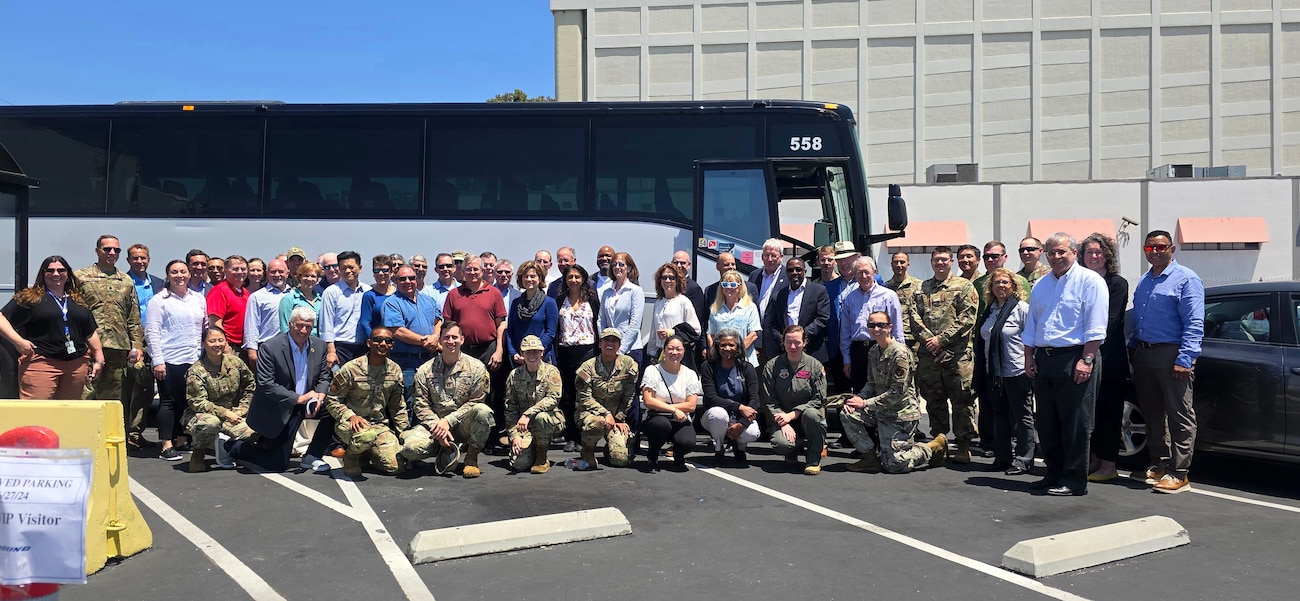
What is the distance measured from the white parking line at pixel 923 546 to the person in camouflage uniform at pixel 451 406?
6.63 ft

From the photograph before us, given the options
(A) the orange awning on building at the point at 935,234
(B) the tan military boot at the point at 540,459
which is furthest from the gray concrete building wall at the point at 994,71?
(B) the tan military boot at the point at 540,459

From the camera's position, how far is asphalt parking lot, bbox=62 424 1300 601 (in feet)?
16.1

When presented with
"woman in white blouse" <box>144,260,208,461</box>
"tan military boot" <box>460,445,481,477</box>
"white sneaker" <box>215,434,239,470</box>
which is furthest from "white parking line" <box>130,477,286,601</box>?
"tan military boot" <box>460,445,481,477</box>

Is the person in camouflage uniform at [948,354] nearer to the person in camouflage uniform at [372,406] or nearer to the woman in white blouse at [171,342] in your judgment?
the person in camouflage uniform at [372,406]

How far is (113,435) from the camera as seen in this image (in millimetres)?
5398

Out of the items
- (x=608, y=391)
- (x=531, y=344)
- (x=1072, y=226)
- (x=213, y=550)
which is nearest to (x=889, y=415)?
(x=608, y=391)

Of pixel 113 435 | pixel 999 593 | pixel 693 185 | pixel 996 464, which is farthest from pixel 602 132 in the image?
pixel 999 593

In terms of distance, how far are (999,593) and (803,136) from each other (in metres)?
7.21

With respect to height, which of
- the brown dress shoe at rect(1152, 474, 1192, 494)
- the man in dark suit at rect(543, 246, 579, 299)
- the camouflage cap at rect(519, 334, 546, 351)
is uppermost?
the man in dark suit at rect(543, 246, 579, 299)

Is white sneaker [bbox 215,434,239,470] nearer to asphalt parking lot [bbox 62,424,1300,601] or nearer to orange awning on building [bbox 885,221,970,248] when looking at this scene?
asphalt parking lot [bbox 62,424,1300,601]

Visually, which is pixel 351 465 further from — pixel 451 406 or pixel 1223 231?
pixel 1223 231

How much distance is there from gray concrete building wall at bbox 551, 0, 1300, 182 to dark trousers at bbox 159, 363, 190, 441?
101 ft

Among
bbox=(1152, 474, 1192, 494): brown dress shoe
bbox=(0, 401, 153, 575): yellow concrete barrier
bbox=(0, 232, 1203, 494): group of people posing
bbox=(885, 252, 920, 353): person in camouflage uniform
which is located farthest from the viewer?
bbox=(885, 252, 920, 353): person in camouflage uniform

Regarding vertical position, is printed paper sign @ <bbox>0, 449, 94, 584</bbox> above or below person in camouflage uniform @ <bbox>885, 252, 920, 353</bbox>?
below
